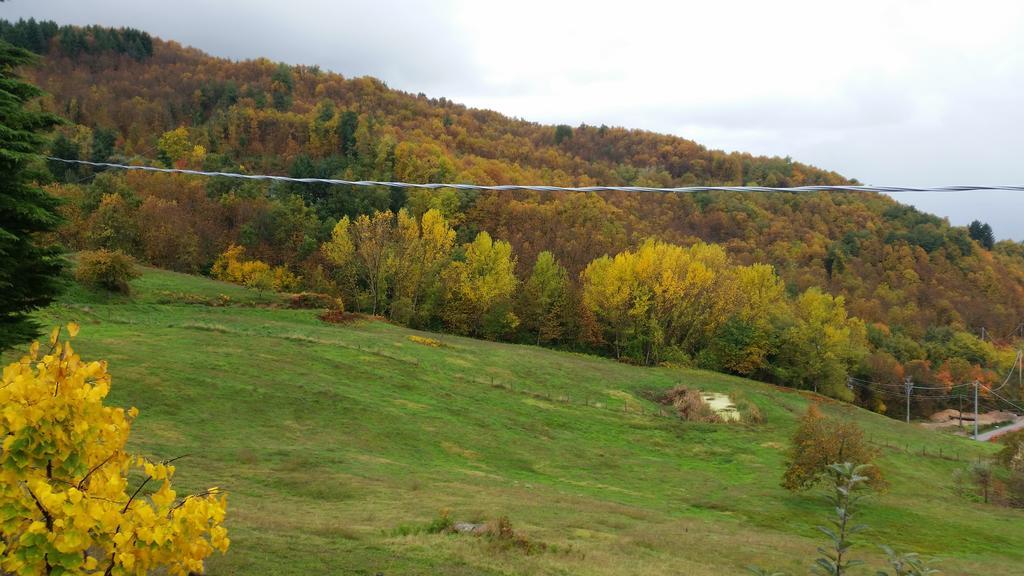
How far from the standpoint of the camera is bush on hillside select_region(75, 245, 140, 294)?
38781 millimetres

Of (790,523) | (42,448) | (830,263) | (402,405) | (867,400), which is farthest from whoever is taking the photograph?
(830,263)

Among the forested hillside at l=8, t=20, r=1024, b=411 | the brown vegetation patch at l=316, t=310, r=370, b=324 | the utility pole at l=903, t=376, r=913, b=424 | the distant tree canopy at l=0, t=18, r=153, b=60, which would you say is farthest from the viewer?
the distant tree canopy at l=0, t=18, r=153, b=60

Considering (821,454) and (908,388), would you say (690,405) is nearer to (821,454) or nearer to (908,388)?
(821,454)

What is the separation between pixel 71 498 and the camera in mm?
4258

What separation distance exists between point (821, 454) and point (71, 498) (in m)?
26.5

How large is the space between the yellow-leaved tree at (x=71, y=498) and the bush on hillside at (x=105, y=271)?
3928 centimetres

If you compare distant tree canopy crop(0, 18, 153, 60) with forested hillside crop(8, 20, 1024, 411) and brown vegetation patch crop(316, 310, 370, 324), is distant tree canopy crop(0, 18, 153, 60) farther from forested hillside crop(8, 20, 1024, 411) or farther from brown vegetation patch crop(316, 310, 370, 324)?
brown vegetation patch crop(316, 310, 370, 324)

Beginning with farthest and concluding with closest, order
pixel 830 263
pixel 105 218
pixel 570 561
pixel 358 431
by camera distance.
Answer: pixel 830 263 < pixel 105 218 < pixel 358 431 < pixel 570 561

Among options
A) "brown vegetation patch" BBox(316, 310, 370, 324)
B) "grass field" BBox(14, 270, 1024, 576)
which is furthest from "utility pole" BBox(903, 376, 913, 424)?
"brown vegetation patch" BBox(316, 310, 370, 324)

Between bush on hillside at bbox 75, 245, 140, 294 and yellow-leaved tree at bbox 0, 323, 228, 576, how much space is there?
1546 inches

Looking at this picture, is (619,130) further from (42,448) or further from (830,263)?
(42,448)

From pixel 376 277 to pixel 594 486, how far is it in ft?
147

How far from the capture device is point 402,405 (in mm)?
28578

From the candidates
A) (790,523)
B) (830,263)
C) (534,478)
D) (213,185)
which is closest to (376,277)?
(213,185)
